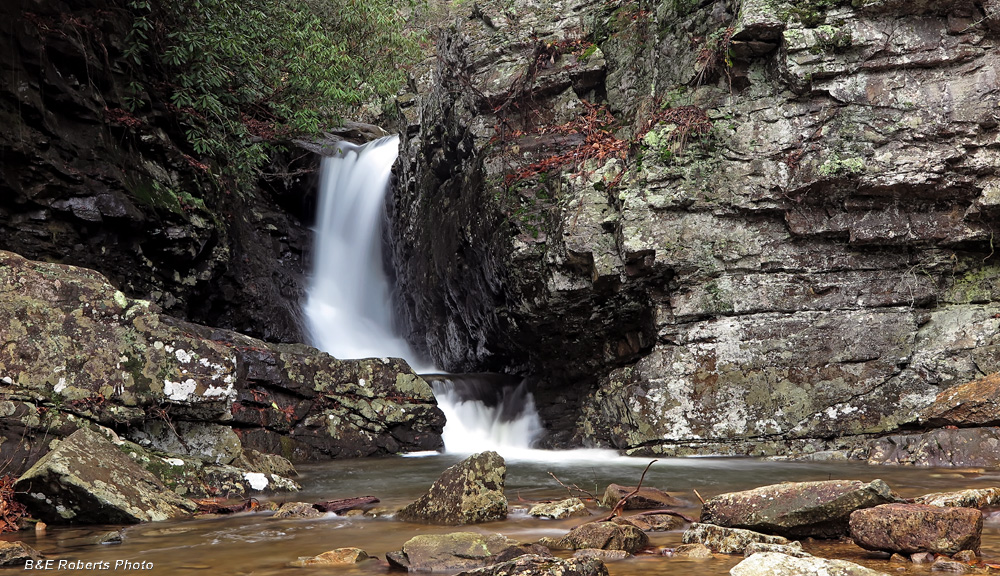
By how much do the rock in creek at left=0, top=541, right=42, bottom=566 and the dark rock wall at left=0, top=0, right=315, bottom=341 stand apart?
614cm

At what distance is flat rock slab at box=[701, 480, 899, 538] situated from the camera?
10.8 ft

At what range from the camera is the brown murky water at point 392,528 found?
3086 mm

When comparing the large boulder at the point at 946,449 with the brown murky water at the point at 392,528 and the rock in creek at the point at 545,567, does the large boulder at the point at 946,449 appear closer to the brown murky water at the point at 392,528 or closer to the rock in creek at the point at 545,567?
the brown murky water at the point at 392,528

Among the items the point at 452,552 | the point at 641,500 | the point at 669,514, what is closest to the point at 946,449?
the point at 641,500

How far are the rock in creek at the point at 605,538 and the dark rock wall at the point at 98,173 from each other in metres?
7.97

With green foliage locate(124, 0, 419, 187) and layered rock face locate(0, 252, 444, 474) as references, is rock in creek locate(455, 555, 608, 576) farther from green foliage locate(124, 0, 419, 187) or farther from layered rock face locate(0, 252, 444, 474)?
green foliage locate(124, 0, 419, 187)

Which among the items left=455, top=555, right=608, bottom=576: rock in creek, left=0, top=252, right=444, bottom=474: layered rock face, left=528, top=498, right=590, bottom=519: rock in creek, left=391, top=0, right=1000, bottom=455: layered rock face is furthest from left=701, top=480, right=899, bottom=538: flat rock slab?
left=391, top=0, right=1000, bottom=455: layered rock face

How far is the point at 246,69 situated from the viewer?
1107 cm

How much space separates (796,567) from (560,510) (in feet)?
6.69

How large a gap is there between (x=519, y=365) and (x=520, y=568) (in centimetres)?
953

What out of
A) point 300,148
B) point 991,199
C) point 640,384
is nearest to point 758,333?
point 640,384

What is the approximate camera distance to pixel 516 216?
9.73 metres

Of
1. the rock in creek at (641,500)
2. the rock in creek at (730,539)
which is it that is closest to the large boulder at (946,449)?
the rock in creek at (641,500)

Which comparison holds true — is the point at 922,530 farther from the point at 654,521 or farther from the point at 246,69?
the point at 246,69
